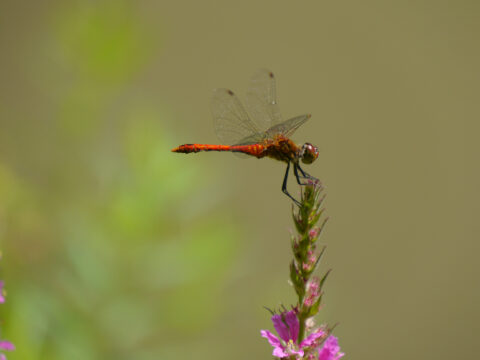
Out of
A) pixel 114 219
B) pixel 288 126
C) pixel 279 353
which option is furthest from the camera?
pixel 114 219

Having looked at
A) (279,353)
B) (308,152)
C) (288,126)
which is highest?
(288,126)

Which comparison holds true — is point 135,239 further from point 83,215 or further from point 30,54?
point 30,54

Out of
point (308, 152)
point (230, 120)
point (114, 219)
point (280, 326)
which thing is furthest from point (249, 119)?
point (280, 326)

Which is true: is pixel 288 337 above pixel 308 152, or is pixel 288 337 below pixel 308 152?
below

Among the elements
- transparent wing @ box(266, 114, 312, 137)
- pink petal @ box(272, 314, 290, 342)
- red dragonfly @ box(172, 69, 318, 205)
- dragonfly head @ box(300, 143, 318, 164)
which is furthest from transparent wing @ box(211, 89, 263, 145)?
pink petal @ box(272, 314, 290, 342)

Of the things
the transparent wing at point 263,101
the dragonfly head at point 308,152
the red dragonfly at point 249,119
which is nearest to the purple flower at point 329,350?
the dragonfly head at point 308,152

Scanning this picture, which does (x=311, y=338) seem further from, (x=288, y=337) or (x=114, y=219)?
(x=114, y=219)

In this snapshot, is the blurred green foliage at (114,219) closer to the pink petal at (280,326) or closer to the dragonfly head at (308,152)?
the dragonfly head at (308,152)

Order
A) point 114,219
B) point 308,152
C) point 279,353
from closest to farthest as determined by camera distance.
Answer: point 279,353
point 308,152
point 114,219
